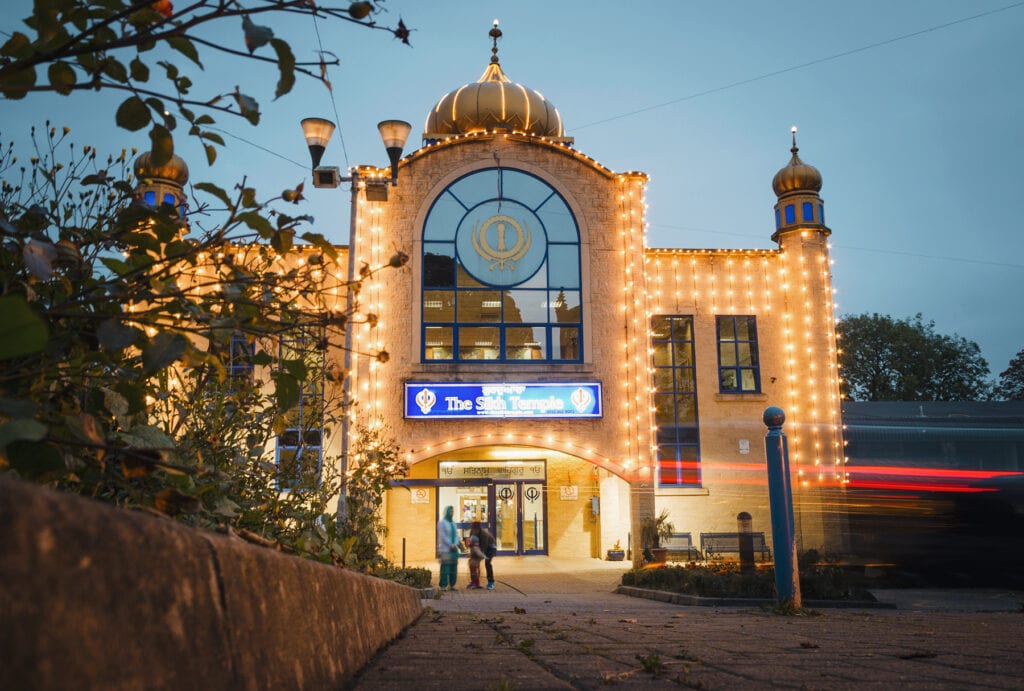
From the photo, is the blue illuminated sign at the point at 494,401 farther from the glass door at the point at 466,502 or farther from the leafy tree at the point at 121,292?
the leafy tree at the point at 121,292

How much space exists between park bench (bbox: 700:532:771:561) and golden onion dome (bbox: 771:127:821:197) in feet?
31.8

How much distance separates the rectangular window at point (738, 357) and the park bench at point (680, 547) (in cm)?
408

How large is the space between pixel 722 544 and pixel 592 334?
21.2 feet

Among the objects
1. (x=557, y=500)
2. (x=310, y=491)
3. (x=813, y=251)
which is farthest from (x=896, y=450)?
(x=310, y=491)

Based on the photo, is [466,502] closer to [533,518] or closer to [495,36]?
[533,518]

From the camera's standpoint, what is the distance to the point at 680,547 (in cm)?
2030

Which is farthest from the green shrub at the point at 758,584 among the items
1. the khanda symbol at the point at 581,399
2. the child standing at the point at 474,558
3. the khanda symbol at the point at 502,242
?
the khanda symbol at the point at 502,242

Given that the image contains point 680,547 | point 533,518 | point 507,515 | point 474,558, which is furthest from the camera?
point 533,518

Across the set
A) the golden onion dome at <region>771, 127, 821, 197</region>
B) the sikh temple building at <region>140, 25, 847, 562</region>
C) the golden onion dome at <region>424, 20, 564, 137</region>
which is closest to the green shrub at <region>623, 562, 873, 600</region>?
the sikh temple building at <region>140, 25, 847, 562</region>

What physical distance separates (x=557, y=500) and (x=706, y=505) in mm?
5379

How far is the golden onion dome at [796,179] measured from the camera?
22.4 meters

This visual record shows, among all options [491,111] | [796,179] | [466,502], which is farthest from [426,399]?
[796,179]

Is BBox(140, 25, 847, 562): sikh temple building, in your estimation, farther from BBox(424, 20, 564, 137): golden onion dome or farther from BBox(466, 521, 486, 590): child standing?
BBox(466, 521, 486, 590): child standing

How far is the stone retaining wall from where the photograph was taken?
2.57ft
